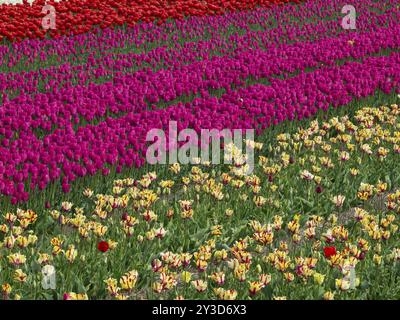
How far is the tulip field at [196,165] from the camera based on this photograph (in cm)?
493

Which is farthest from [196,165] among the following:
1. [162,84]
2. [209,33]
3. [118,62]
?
[209,33]

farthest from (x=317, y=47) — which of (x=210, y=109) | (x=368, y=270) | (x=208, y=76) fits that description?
(x=368, y=270)

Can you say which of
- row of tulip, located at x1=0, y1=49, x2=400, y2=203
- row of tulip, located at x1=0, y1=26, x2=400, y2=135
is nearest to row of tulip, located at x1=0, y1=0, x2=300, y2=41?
row of tulip, located at x1=0, y1=26, x2=400, y2=135

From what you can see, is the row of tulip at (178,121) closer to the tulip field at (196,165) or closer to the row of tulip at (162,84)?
the tulip field at (196,165)

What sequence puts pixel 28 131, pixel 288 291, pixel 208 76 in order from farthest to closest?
pixel 208 76
pixel 28 131
pixel 288 291

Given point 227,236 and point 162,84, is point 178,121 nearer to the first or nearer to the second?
point 162,84

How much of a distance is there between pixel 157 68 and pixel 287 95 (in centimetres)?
309

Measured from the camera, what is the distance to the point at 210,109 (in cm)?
912

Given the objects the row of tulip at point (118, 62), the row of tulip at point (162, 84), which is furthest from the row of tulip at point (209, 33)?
the row of tulip at point (162, 84)

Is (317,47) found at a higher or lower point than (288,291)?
higher

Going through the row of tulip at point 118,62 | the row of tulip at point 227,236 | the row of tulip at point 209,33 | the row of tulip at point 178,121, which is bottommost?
the row of tulip at point 227,236

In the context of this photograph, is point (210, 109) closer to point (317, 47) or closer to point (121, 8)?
point (317, 47)

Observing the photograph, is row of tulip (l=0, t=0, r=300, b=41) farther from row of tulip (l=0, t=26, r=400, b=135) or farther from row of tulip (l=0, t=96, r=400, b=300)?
row of tulip (l=0, t=96, r=400, b=300)

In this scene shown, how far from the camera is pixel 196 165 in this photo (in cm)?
756
